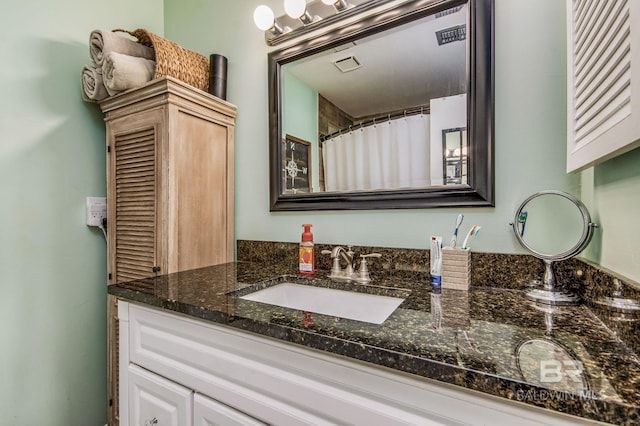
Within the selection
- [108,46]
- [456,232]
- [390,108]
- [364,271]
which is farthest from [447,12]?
[108,46]

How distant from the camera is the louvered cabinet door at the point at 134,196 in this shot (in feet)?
3.95

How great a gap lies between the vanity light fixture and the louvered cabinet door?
615 mm

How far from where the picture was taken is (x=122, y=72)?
3.92ft

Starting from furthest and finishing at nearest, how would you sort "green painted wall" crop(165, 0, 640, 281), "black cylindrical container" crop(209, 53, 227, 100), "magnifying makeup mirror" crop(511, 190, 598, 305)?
"black cylindrical container" crop(209, 53, 227, 100)
"magnifying makeup mirror" crop(511, 190, 598, 305)
"green painted wall" crop(165, 0, 640, 281)

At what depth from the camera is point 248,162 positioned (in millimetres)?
1448

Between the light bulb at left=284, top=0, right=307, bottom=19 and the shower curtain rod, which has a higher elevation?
the light bulb at left=284, top=0, right=307, bottom=19

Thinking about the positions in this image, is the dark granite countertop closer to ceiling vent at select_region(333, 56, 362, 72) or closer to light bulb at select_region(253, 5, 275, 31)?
ceiling vent at select_region(333, 56, 362, 72)

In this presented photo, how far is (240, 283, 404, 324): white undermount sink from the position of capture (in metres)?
0.89

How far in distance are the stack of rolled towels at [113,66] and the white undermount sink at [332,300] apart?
1.02 metres

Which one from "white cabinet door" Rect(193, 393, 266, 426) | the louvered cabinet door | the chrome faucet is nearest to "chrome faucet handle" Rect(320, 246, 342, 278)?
the chrome faucet

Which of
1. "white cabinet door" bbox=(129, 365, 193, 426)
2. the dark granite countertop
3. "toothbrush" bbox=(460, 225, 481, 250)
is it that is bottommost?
"white cabinet door" bbox=(129, 365, 193, 426)

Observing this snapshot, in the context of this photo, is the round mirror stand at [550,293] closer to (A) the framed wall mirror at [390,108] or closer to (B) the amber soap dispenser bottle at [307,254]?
(A) the framed wall mirror at [390,108]

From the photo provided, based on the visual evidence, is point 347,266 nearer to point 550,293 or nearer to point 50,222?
point 550,293
